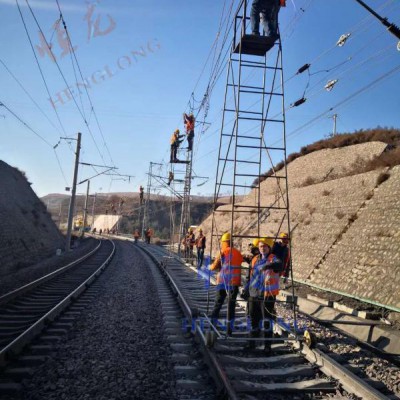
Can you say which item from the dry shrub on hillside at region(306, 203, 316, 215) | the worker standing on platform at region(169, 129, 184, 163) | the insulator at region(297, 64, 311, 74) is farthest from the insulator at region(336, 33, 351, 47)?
the worker standing on platform at region(169, 129, 184, 163)

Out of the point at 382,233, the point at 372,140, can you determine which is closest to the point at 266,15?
the point at 382,233

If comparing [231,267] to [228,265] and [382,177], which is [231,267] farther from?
[382,177]

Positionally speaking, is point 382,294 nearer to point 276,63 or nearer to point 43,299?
point 276,63

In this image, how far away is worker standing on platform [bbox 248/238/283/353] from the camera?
6430 mm

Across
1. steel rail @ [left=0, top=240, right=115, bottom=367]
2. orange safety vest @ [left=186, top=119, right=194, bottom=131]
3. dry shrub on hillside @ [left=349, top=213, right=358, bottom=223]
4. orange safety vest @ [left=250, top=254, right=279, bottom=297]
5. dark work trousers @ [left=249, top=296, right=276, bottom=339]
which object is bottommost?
steel rail @ [left=0, top=240, right=115, bottom=367]

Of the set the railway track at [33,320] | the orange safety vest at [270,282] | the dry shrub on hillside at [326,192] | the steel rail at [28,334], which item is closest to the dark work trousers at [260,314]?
the orange safety vest at [270,282]

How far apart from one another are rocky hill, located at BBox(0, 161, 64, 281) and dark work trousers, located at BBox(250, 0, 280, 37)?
45.0ft

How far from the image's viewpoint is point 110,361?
18.5ft

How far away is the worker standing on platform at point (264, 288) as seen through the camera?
253 inches

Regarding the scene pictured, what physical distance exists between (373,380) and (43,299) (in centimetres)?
850

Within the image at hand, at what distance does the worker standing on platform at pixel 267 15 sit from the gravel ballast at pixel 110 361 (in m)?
6.70

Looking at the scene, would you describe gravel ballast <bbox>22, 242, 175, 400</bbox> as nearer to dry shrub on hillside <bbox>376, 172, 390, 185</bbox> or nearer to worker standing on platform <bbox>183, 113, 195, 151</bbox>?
dry shrub on hillside <bbox>376, 172, 390, 185</bbox>

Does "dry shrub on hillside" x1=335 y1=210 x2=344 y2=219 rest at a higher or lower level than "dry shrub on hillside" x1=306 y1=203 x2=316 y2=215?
lower

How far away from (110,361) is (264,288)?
2.94 meters
